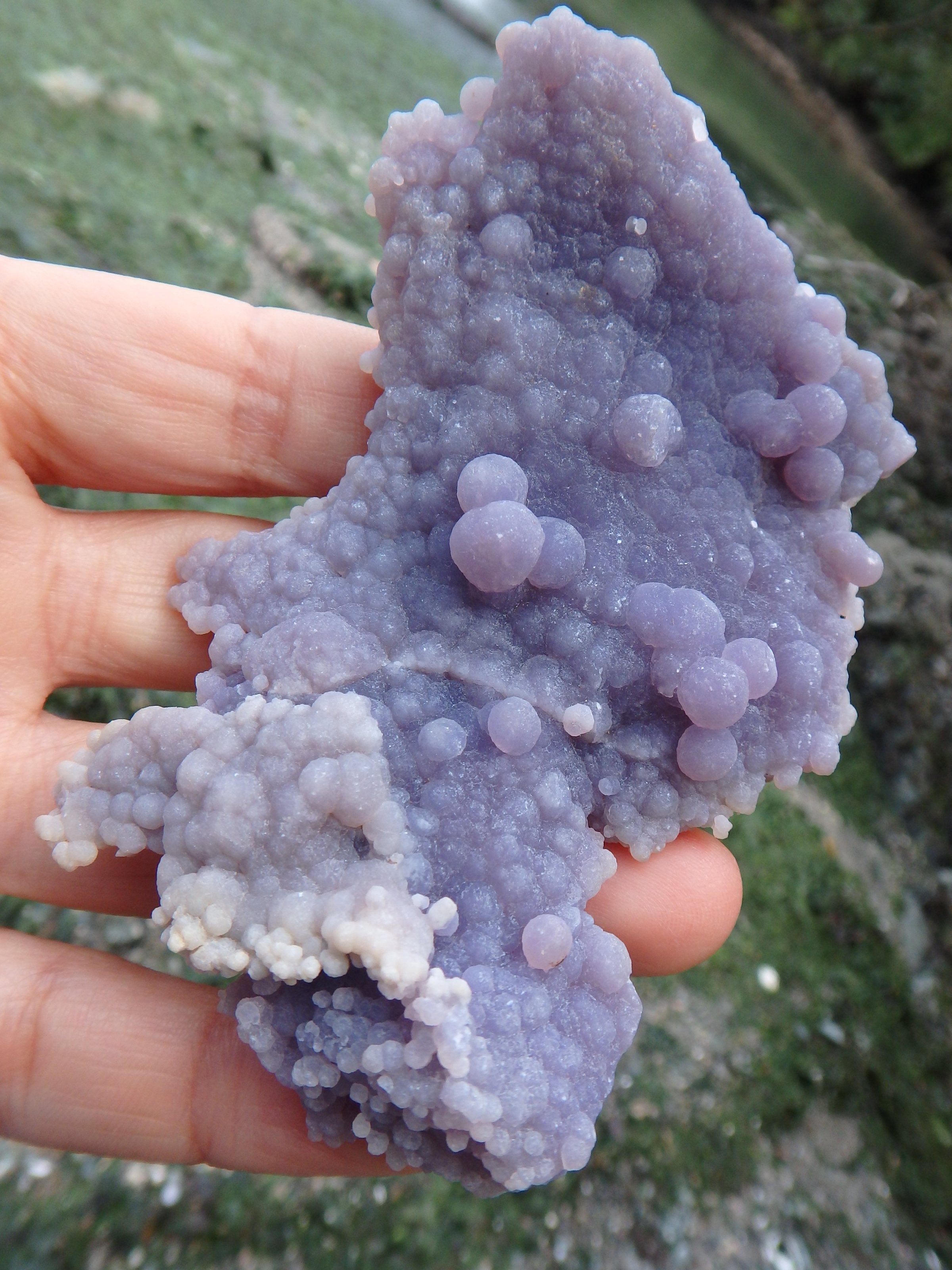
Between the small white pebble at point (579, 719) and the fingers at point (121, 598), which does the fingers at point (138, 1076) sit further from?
the small white pebble at point (579, 719)

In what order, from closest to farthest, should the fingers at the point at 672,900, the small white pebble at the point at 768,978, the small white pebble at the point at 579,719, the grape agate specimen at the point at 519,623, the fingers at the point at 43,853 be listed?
the grape agate specimen at the point at 519,623 < the small white pebble at the point at 579,719 < the fingers at the point at 672,900 < the fingers at the point at 43,853 < the small white pebble at the point at 768,978

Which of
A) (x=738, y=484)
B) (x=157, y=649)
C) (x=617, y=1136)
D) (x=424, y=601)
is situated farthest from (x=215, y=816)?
(x=617, y=1136)

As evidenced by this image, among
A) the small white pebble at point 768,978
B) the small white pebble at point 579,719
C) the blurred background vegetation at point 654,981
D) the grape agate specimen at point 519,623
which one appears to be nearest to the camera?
the grape agate specimen at point 519,623

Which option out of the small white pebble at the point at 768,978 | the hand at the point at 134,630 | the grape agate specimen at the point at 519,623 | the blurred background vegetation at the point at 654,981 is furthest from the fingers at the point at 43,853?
the small white pebble at the point at 768,978

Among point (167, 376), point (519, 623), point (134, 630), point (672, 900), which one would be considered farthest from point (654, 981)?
point (167, 376)

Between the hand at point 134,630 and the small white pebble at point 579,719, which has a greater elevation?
the small white pebble at point 579,719

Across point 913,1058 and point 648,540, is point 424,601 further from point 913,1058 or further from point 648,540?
point 913,1058

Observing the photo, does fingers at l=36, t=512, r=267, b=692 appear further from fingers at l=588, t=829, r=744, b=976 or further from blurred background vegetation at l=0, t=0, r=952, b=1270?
fingers at l=588, t=829, r=744, b=976

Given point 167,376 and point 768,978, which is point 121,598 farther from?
point 768,978
